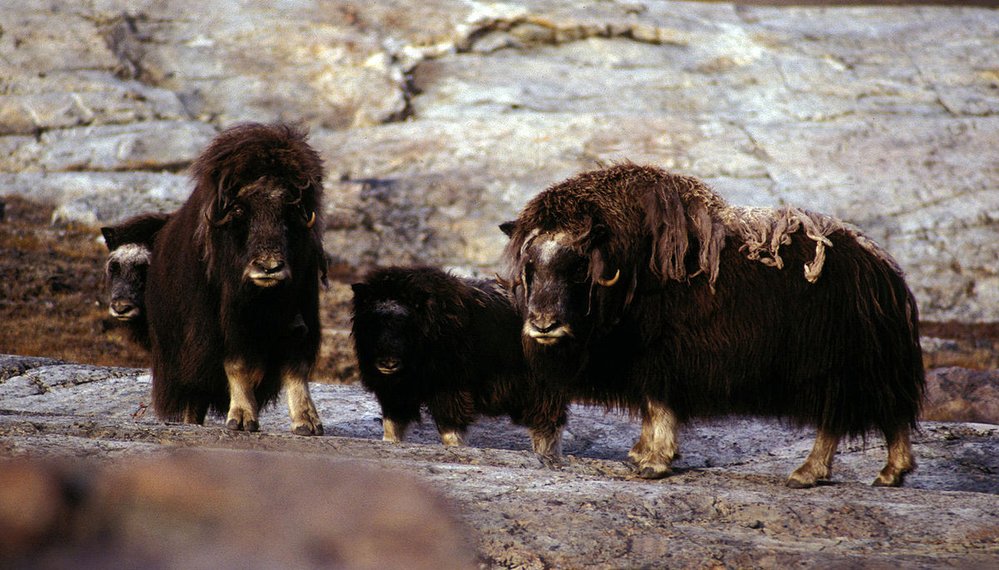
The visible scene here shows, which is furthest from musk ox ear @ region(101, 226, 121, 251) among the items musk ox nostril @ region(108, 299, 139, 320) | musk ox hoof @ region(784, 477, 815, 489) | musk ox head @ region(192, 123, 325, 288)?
musk ox hoof @ region(784, 477, 815, 489)

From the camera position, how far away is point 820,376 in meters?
5.89

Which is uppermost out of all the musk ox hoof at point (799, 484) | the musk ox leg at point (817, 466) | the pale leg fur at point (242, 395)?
the musk ox leg at point (817, 466)

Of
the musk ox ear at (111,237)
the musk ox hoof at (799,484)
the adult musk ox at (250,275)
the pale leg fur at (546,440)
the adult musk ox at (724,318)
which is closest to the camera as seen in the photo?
the musk ox hoof at (799,484)

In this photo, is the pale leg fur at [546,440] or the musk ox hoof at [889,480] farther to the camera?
the pale leg fur at [546,440]

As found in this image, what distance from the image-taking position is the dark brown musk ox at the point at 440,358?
26.0 feet

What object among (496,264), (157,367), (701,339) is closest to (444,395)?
(157,367)

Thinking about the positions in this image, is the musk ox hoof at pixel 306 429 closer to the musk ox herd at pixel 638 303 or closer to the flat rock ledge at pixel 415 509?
the musk ox herd at pixel 638 303

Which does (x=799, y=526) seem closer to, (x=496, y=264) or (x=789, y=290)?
(x=789, y=290)

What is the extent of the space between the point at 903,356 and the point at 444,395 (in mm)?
3283

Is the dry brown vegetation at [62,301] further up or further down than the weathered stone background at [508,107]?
further down

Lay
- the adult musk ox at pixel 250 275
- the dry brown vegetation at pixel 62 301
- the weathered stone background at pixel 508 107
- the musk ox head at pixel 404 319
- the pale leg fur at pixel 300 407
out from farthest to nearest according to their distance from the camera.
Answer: the weathered stone background at pixel 508 107 → the dry brown vegetation at pixel 62 301 → the musk ox head at pixel 404 319 → the pale leg fur at pixel 300 407 → the adult musk ox at pixel 250 275

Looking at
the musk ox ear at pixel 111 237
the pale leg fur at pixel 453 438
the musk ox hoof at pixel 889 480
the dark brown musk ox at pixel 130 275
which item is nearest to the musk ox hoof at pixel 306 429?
the pale leg fur at pixel 453 438

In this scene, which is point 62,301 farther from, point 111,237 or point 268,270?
point 268,270

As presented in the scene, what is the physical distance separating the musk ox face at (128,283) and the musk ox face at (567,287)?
367 cm
